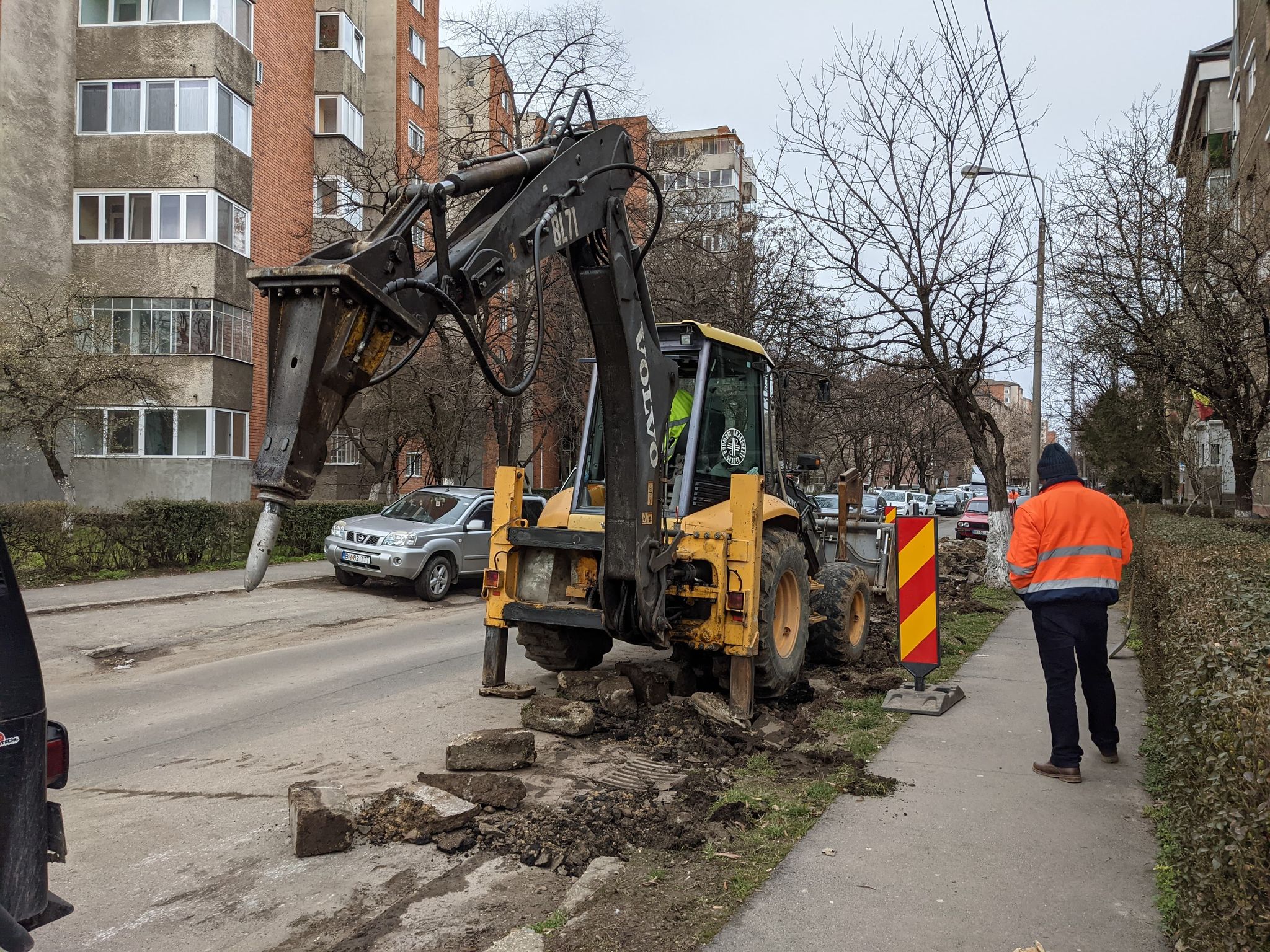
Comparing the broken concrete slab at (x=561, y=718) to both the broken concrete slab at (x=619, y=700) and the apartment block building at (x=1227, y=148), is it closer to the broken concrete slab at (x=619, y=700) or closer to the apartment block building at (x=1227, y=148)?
the broken concrete slab at (x=619, y=700)

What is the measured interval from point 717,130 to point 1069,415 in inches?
1337

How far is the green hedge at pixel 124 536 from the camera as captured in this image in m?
15.2

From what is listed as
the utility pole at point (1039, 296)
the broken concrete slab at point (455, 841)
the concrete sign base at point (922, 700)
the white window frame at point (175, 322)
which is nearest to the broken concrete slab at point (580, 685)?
the concrete sign base at point (922, 700)

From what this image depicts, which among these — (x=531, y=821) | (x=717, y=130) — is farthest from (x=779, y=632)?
(x=717, y=130)

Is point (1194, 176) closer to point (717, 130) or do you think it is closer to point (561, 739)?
point (561, 739)

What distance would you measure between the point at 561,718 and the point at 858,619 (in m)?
4.19

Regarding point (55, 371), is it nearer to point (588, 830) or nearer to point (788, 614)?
point (788, 614)

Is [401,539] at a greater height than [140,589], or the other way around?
[401,539]

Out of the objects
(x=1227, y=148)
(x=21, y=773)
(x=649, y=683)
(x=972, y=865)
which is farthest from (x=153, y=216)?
(x=1227, y=148)

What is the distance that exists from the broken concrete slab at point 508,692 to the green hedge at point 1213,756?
4.51 metres

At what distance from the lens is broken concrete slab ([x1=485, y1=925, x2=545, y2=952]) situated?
3.64 metres

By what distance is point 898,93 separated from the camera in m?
15.6

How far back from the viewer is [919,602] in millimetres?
7910

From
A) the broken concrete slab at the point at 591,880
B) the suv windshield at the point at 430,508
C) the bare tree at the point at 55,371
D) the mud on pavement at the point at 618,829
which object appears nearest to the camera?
the mud on pavement at the point at 618,829
